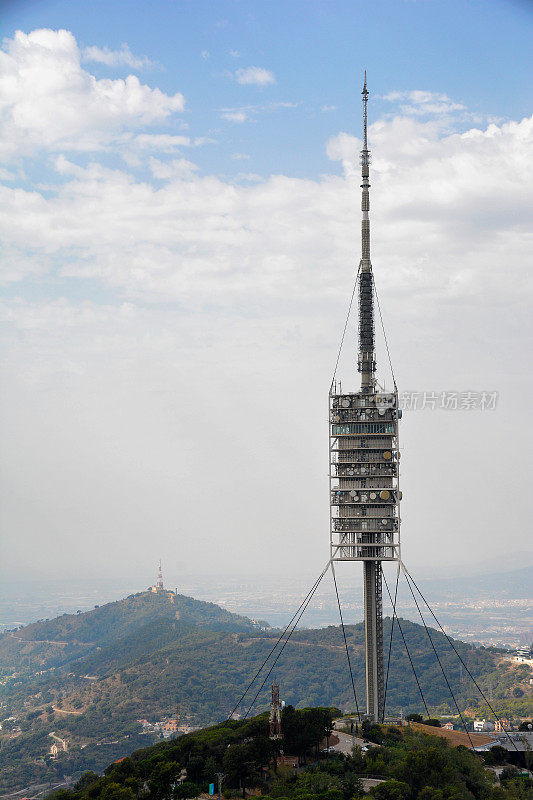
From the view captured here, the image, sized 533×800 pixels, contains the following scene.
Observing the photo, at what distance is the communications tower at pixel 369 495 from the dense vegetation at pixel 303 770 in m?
8.31

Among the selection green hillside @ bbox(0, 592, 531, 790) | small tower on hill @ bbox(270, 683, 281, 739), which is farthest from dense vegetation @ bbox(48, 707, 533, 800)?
green hillside @ bbox(0, 592, 531, 790)

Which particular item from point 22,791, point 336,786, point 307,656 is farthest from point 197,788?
point 307,656

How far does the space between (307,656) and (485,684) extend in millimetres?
46997

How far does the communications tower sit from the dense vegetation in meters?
8.31

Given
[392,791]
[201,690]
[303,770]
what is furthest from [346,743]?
[201,690]

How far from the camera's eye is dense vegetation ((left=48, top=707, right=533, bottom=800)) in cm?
4691

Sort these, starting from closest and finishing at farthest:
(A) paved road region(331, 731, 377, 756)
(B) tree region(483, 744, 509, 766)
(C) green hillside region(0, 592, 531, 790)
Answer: (A) paved road region(331, 731, 377, 756)
(B) tree region(483, 744, 509, 766)
(C) green hillside region(0, 592, 531, 790)

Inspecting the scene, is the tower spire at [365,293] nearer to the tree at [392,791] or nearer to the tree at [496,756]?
the tree at [496,756]

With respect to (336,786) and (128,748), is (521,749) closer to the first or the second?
(336,786)

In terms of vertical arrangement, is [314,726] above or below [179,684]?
above

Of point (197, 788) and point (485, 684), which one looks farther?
point (485, 684)

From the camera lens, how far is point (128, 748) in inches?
5610

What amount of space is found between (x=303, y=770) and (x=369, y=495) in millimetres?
20731

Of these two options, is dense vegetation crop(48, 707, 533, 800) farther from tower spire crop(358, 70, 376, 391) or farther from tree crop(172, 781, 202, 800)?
tower spire crop(358, 70, 376, 391)
